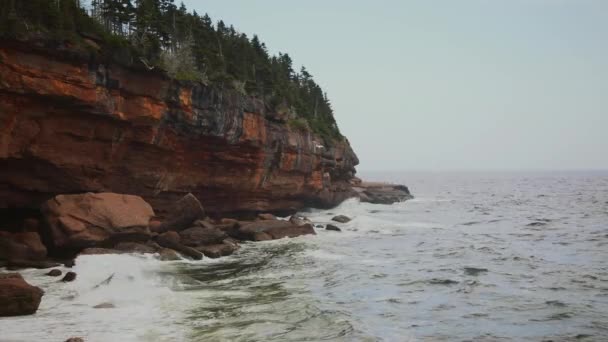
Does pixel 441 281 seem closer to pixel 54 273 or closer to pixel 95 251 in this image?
pixel 95 251

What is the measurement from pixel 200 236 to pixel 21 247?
8.80 meters

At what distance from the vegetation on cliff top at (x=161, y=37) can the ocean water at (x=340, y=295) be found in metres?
11.9

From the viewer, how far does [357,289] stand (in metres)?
19.1

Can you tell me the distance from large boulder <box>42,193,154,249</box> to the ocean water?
2.01m

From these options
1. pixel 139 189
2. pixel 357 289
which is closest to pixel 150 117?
pixel 139 189

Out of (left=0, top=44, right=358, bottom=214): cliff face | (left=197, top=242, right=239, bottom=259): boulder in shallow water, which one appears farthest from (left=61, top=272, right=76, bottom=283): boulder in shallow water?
(left=0, top=44, right=358, bottom=214): cliff face

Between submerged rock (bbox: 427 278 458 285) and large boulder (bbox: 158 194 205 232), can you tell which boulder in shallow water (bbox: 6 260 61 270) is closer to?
large boulder (bbox: 158 194 205 232)

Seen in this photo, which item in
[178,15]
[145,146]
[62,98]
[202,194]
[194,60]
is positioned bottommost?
[202,194]

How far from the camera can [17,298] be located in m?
14.3

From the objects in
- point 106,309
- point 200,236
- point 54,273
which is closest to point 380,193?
point 200,236

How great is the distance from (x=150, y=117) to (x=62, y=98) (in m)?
5.41

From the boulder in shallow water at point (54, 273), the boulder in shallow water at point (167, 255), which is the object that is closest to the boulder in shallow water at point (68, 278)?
the boulder in shallow water at point (54, 273)

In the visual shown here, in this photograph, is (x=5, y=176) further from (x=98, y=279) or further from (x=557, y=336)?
(x=557, y=336)

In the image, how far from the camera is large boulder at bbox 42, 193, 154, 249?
2361 centimetres
